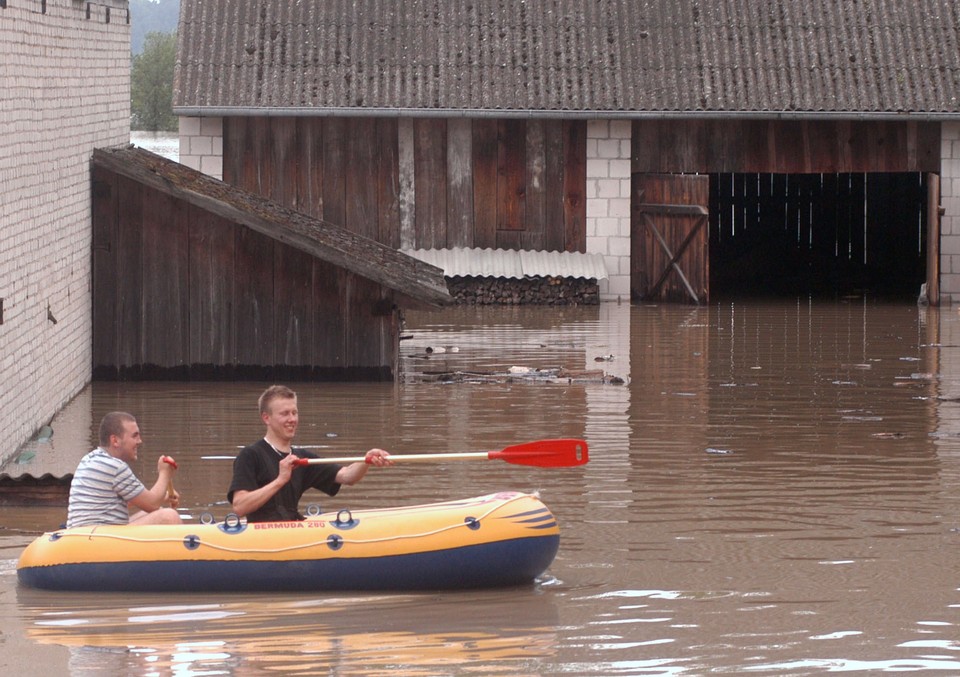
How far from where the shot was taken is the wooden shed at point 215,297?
15.9 meters

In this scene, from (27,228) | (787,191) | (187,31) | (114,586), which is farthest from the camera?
(787,191)

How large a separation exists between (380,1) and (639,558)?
1807 cm

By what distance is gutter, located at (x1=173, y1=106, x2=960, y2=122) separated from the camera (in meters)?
23.6

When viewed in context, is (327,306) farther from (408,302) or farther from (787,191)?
(787,191)

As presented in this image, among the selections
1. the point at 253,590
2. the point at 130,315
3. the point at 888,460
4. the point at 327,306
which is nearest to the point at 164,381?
the point at 130,315

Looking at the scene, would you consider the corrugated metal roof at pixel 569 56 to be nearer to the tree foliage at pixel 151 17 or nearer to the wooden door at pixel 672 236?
the wooden door at pixel 672 236

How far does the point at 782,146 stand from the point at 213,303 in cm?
1157

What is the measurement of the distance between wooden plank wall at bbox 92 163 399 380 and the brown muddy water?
0.40 metres

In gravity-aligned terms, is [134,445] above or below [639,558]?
above

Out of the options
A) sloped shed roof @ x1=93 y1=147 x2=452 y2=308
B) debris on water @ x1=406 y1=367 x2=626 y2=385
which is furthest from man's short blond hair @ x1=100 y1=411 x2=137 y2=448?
debris on water @ x1=406 y1=367 x2=626 y2=385

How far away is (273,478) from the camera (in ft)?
27.1

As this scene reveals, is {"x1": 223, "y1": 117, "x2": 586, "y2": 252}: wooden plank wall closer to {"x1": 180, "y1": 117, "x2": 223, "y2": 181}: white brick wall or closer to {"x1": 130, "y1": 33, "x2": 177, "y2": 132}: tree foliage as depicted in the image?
{"x1": 180, "y1": 117, "x2": 223, "y2": 181}: white brick wall

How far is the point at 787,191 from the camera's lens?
107 feet

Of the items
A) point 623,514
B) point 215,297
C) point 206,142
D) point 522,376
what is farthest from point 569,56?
point 623,514
